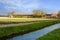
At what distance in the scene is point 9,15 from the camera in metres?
92.9

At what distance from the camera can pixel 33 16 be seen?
3954 inches

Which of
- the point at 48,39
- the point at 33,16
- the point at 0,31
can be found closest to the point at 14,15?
the point at 33,16

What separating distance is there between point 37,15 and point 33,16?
2.73 m

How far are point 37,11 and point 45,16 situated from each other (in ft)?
20.0

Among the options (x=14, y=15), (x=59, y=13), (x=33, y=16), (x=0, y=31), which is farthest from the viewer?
(x=59, y=13)

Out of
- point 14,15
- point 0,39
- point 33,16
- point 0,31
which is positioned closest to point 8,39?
point 0,39

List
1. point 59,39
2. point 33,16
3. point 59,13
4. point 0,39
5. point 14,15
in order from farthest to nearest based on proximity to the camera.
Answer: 1. point 59,13
2. point 33,16
3. point 14,15
4. point 0,39
5. point 59,39

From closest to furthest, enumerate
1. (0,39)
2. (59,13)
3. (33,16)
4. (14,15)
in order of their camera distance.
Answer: (0,39), (14,15), (33,16), (59,13)

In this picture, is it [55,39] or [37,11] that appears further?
[37,11]

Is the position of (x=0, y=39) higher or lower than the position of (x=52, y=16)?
higher

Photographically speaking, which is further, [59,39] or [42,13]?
[42,13]

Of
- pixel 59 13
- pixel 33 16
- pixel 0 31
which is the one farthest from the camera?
pixel 59 13

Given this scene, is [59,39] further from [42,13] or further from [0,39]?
[42,13]

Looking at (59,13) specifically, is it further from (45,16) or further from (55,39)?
(55,39)
